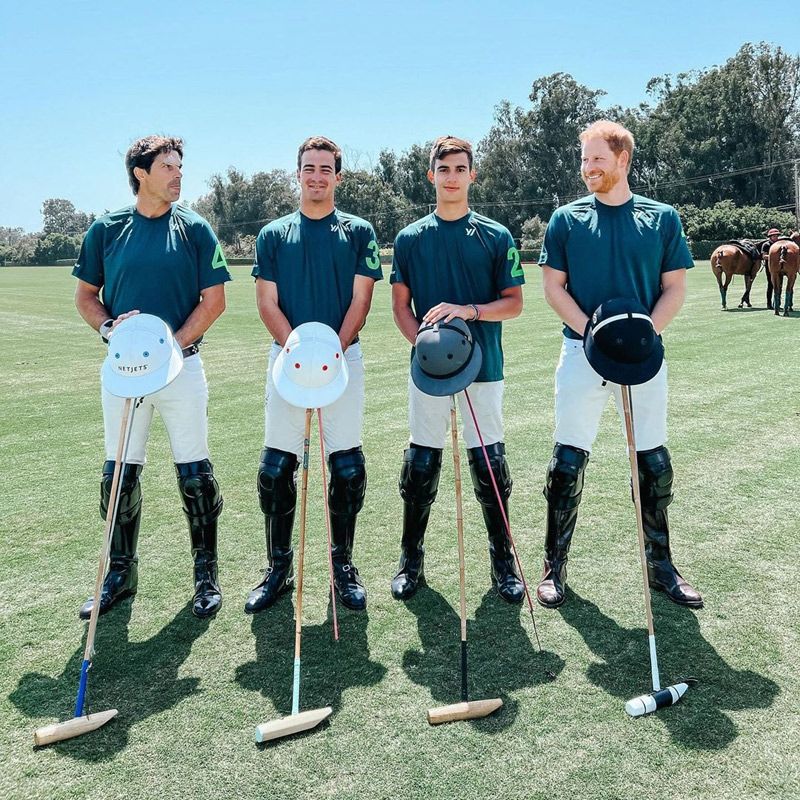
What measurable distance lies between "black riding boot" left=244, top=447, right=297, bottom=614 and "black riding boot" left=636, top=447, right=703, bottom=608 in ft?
5.45

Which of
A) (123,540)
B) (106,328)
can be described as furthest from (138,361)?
(123,540)

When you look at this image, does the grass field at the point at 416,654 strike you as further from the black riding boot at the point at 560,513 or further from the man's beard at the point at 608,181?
the man's beard at the point at 608,181

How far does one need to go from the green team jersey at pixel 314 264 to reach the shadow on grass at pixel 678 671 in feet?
5.86

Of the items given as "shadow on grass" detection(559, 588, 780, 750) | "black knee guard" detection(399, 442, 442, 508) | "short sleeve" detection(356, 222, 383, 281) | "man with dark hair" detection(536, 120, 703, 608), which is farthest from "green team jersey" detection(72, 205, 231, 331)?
"shadow on grass" detection(559, 588, 780, 750)

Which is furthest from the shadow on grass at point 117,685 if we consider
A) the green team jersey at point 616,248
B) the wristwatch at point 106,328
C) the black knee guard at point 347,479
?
the green team jersey at point 616,248

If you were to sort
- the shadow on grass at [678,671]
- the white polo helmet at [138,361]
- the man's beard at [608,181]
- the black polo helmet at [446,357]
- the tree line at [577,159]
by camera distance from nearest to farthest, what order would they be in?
the shadow on grass at [678,671] → the white polo helmet at [138,361] → the black polo helmet at [446,357] → the man's beard at [608,181] → the tree line at [577,159]

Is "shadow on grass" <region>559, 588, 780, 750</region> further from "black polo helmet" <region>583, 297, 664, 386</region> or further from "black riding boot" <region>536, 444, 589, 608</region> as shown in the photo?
"black polo helmet" <region>583, 297, 664, 386</region>

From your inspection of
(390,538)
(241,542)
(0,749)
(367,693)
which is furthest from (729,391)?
(0,749)

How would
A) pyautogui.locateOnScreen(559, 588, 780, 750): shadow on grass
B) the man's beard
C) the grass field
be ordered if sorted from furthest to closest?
the man's beard, pyautogui.locateOnScreen(559, 588, 780, 750): shadow on grass, the grass field

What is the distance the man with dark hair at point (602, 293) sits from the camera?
3391 mm

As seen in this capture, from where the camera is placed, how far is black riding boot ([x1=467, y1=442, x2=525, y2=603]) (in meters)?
3.63

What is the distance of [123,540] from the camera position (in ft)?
12.0

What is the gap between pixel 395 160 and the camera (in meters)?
71.4

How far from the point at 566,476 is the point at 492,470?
347mm
